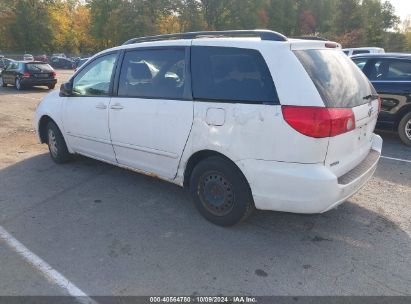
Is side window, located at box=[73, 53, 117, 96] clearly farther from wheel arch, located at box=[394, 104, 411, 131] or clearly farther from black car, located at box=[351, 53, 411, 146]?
wheel arch, located at box=[394, 104, 411, 131]

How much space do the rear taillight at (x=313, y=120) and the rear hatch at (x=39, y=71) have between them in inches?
721

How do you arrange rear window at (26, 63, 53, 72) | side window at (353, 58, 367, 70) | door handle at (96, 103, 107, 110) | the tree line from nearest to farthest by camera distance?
1. door handle at (96, 103, 107, 110)
2. side window at (353, 58, 367, 70)
3. rear window at (26, 63, 53, 72)
4. the tree line

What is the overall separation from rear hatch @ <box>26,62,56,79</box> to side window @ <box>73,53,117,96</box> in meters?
15.1

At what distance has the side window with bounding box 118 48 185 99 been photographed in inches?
163

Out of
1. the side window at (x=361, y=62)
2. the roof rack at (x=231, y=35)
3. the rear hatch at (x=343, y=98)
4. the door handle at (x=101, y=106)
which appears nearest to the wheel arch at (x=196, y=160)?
the rear hatch at (x=343, y=98)

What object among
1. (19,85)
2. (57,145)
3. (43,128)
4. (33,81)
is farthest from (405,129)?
(19,85)

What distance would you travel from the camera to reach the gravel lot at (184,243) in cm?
308

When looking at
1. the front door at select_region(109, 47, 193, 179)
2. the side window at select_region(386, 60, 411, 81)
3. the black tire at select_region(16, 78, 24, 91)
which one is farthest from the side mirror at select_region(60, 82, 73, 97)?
the black tire at select_region(16, 78, 24, 91)

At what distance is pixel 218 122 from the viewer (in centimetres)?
371

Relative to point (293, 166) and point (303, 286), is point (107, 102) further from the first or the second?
point (303, 286)

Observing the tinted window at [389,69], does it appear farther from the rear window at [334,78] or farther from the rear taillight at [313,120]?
the rear taillight at [313,120]

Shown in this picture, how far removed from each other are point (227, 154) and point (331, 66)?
4.17 ft

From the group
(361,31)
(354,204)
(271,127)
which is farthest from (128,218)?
(361,31)

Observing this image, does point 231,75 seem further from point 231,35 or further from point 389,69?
point 389,69
